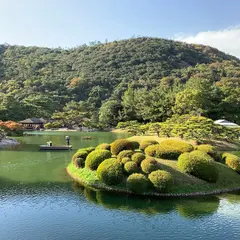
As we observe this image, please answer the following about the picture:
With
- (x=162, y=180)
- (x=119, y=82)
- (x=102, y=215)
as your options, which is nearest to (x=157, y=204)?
(x=162, y=180)

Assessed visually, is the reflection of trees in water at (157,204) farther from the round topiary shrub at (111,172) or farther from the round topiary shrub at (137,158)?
the round topiary shrub at (137,158)

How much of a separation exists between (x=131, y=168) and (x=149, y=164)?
1.03m

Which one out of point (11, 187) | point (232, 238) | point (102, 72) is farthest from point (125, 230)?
point (102, 72)

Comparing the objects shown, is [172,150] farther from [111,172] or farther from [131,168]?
[111,172]

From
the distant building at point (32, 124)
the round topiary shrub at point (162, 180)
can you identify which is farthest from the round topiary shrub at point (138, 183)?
the distant building at point (32, 124)

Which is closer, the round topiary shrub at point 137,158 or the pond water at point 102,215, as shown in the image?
the pond water at point 102,215

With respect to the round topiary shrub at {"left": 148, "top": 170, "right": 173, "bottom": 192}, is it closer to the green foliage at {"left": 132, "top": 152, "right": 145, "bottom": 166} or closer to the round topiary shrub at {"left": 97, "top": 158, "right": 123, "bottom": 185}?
the green foliage at {"left": 132, "top": 152, "right": 145, "bottom": 166}

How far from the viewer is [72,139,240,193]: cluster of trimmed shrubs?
16031 millimetres

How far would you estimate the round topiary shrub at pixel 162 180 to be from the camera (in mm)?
15703

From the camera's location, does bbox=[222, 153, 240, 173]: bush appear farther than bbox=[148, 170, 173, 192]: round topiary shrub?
Yes

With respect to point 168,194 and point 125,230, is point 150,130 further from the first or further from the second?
point 125,230

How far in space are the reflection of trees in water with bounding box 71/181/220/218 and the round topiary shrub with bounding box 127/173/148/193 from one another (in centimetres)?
45

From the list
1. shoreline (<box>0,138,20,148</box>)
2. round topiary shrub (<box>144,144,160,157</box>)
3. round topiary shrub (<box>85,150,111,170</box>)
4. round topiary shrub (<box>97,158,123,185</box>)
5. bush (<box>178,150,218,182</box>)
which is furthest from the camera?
shoreline (<box>0,138,20,148</box>)

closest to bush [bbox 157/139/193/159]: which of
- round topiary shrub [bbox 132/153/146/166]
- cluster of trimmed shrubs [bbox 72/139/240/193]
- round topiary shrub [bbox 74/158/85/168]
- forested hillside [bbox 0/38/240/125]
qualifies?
cluster of trimmed shrubs [bbox 72/139/240/193]
